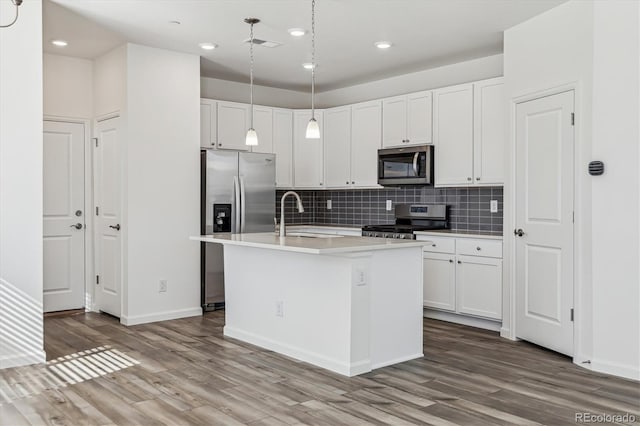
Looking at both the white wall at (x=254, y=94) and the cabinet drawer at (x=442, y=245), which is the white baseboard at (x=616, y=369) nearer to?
the cabinet drawer at (x=442, y=245)

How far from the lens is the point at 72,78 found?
20.1 feet

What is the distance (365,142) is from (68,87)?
3339 mm

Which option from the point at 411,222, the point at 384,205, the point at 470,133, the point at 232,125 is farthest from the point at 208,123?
the point at 470,133

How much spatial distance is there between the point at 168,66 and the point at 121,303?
7.92 feet

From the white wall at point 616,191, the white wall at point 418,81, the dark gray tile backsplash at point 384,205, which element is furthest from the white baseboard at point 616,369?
the white wall at point 418,81

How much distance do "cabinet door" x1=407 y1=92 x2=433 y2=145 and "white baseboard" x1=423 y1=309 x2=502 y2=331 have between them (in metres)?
1.79

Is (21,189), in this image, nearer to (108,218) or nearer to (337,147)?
(108,218)

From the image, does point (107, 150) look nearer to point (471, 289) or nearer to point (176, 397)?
point (176, 397)

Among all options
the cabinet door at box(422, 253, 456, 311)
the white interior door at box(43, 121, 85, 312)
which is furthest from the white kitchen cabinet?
the cabinet door at box(422, 253, 456, 311)

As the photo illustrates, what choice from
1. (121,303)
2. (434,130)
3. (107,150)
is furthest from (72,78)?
(434,130)

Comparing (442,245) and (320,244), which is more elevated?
(320,244)

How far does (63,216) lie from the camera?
20.3 feet

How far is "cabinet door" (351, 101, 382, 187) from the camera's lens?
260 inches

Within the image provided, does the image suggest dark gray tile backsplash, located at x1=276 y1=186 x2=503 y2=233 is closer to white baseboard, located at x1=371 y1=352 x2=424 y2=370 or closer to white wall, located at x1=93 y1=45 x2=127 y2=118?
white baseboard, located at x1=371 y1=352 x2=424 y2=370
